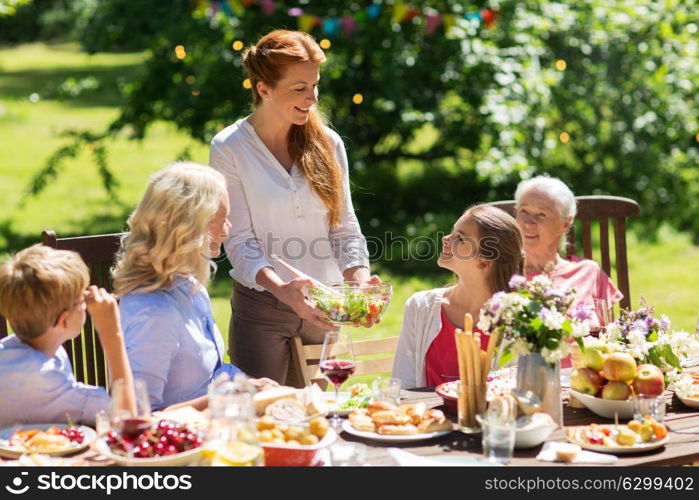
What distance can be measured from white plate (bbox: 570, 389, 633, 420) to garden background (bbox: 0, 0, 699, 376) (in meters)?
3.83

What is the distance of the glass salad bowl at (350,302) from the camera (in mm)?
3576

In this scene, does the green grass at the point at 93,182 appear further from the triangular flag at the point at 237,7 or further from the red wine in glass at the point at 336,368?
the red wine in glass at the point at 336,368

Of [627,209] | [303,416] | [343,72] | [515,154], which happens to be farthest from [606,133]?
[303,416]

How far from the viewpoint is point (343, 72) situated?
26.7 feet

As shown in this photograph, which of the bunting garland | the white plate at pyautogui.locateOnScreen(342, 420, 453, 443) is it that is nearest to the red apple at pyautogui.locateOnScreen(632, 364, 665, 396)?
the white plate at pyautogui.locateOnScreen(342, 420, 453, 443)

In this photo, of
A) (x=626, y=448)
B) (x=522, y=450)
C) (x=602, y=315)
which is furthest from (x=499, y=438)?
(x=602, y=315)

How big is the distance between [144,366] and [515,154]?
5.01 meters

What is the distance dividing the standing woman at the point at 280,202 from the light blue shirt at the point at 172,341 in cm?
47

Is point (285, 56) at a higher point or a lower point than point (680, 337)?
higher

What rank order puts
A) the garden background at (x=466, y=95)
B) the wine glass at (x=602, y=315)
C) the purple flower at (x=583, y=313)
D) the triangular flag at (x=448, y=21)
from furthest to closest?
the garden background at (x=466, y=95) < the triangular flag at (x=448, y=21) < the wine glass at (x=602, y=315) < the purple flower at (x=583, y=313)

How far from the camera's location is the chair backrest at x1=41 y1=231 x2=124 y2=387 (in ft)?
12.6

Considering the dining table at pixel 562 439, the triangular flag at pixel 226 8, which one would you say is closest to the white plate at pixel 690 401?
the dining table at pixel 562 439

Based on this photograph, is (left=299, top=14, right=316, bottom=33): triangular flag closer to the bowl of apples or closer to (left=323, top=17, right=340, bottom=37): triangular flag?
(left=323, top=17, right=340, bottom=37): triangular flag
